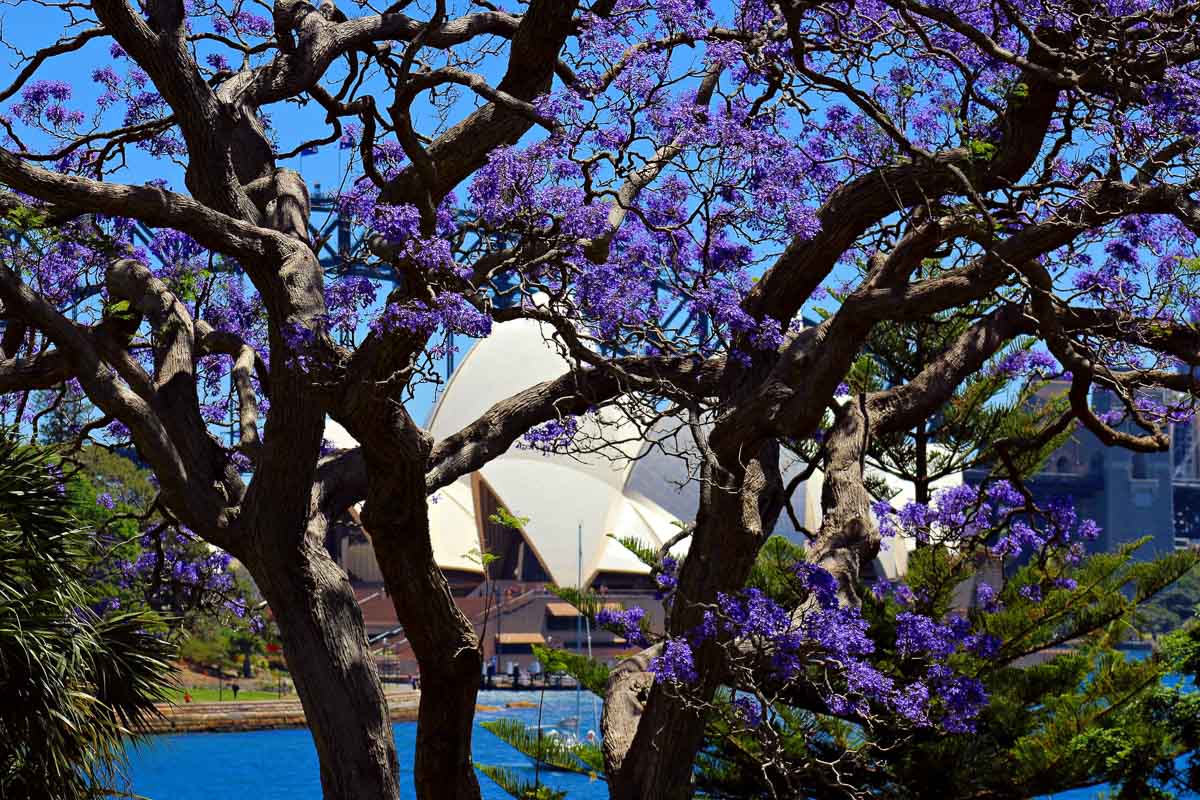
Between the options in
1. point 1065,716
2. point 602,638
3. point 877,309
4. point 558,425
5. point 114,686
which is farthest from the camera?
point 602,638

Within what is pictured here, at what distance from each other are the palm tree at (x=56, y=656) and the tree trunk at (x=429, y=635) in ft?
5.04

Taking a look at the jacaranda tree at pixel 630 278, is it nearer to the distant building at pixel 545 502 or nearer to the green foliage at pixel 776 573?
the green foliage at pixel 776 573

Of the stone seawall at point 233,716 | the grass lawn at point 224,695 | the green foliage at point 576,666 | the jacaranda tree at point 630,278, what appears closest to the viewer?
the jacaranda tree at point 630,278

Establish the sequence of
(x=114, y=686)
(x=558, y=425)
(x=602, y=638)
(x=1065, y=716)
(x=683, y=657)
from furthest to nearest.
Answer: (x=602, y=638)
(x=1065, y=716)
(x=114, y=686)
(x=558, y=425)
(x=683, y=657)

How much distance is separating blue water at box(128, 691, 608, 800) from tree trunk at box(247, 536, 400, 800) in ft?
39.7

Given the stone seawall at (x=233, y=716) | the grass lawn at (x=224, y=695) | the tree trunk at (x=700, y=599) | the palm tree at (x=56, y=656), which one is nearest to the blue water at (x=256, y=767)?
the stone seawall at (x=233, y=716)

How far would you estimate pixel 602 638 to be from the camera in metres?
50.5

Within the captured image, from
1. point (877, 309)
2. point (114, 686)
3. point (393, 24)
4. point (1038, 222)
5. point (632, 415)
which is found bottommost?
point (114, 686)

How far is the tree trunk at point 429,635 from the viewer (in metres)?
5.83

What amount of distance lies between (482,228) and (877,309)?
1.60 m

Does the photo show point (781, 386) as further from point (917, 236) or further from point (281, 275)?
point (281, 275)

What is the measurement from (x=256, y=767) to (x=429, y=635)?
20672 mm

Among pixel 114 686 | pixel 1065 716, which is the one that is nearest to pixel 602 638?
pixel 1065 716

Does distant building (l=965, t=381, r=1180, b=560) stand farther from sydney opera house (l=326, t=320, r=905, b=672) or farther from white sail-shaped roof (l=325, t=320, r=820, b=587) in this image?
white sail-shaped roof (l=325, t=320, r=820, b=587)
